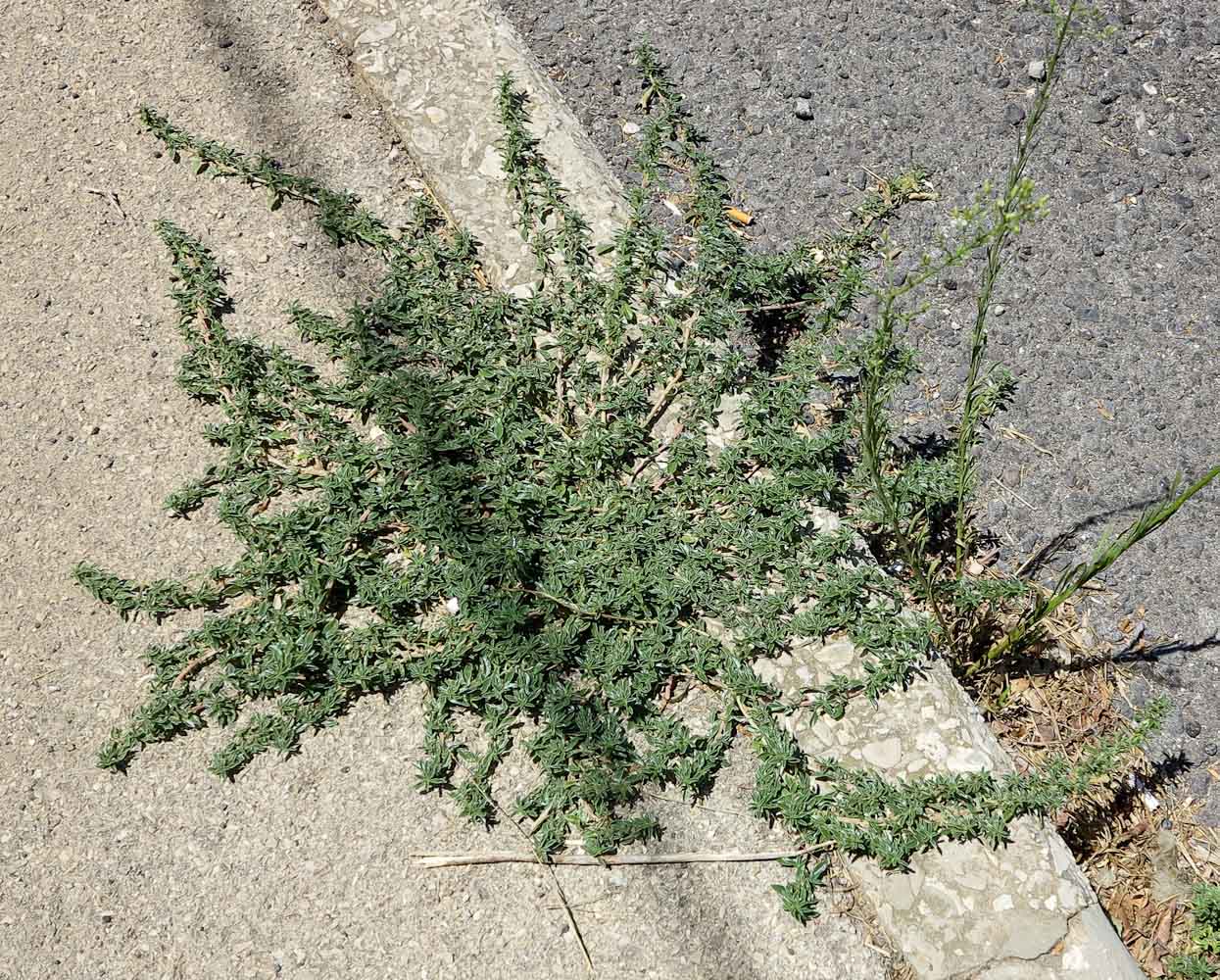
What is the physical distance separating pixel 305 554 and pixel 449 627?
0.40m

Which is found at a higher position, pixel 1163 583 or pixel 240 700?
pixel 1163 583

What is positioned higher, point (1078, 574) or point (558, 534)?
point (1078, 574)

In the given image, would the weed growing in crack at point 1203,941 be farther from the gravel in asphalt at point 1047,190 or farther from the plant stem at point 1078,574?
the plant stem at point 1078,574

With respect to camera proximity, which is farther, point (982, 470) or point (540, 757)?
point (982, 470)

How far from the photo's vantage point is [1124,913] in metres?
2.70

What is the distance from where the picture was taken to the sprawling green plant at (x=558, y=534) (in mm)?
2676

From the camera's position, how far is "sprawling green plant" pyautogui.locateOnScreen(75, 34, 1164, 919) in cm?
268

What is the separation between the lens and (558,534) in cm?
291

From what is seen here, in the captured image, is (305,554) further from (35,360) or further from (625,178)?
(625,178)

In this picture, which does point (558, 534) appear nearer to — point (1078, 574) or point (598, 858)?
point (598, 858)

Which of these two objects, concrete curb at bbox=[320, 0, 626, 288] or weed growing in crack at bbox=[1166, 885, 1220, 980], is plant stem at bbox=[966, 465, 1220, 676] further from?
concrete curb at bbox=[320, 0, 626, 288]

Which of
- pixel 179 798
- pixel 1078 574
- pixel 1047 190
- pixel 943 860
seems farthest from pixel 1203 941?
pixel 179 798

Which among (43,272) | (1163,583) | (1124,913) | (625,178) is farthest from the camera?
(625,178)

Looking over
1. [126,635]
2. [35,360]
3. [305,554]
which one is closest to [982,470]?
[305,554]
